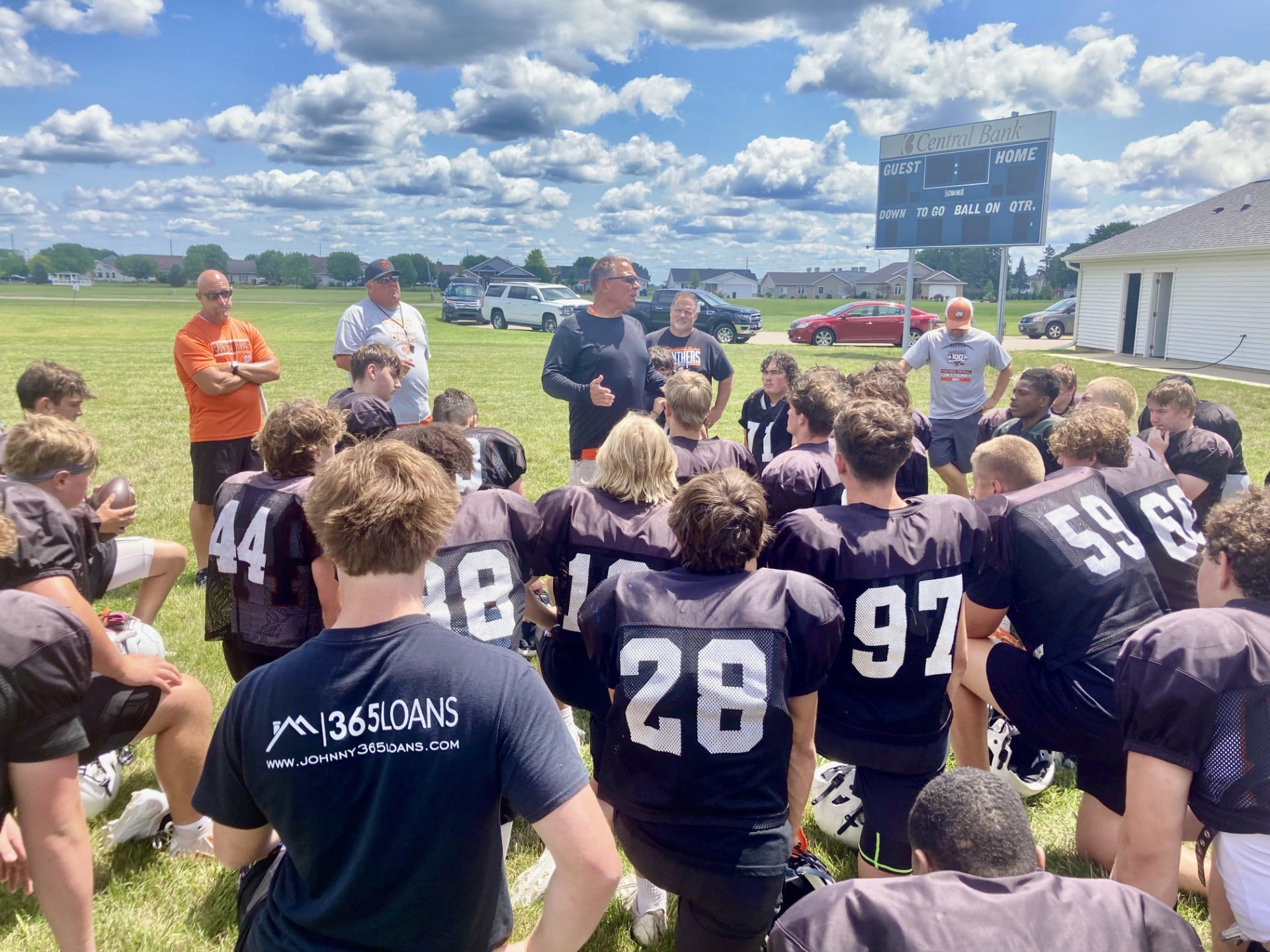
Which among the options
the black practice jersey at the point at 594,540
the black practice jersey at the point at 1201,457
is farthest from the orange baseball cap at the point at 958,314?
the black practice jersey at the point at 594,540

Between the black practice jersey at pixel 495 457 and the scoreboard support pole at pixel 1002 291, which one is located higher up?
the scoreboard support pole at pixel 1002 291

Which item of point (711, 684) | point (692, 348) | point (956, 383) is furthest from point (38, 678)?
point (956, 383)

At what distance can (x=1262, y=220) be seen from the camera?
23.3m

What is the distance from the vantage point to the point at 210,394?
20.9ft

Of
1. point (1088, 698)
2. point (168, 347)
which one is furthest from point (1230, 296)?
point (168, 347)

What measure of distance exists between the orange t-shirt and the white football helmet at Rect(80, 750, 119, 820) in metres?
3.10

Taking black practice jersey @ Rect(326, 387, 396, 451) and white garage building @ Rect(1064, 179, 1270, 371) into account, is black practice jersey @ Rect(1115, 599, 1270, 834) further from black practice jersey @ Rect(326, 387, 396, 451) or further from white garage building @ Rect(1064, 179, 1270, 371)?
white garage building @ Rect(1064, 179, 1270, 371)

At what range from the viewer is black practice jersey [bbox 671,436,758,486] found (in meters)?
4.51

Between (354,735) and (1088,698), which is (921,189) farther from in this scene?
(354,735)

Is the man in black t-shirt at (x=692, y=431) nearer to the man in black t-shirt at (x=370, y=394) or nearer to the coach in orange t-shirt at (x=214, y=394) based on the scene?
the man in black t-shirt at (x=370, y=394)

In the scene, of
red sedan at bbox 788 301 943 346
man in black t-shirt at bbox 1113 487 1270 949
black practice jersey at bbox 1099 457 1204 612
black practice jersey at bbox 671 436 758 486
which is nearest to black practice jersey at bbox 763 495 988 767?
man in black t-shirt at bbox 1113 487 1270 949

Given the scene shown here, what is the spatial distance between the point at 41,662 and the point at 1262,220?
96.1 ft

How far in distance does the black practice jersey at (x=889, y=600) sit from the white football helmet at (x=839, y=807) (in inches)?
23.5

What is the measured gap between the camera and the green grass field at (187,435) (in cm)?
321
